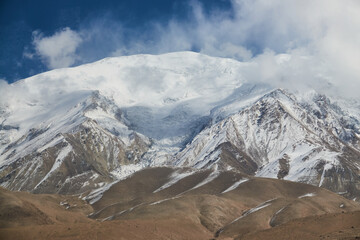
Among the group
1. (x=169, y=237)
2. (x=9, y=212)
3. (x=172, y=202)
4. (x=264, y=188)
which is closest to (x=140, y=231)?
(x=169, y=237)

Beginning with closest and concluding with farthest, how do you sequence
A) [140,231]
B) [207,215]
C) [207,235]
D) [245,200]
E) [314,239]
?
[314,239] → [140,231] → [207,235] → [207,215] → [245,200]

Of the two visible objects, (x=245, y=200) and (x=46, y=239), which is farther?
(x=245, y=200)

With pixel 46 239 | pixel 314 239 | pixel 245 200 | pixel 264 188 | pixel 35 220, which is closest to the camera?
pixel 314 239

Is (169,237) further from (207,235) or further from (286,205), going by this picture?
(286,205)

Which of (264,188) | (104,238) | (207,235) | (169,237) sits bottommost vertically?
(264,188)

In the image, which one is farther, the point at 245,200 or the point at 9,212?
the point at 245,200

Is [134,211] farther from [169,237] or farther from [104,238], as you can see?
[104,238]

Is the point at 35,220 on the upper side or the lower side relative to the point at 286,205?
upper

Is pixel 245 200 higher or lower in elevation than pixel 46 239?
lower

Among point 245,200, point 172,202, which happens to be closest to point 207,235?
point 172,202
